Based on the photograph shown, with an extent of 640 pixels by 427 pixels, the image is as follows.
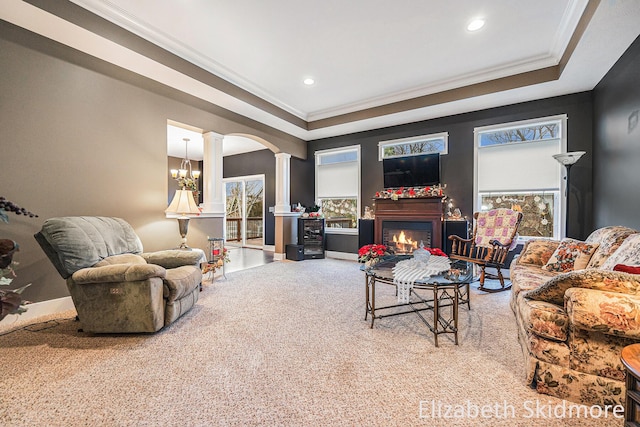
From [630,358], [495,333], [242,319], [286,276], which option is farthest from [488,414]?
[286,276]

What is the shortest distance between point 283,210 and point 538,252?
14.7ft

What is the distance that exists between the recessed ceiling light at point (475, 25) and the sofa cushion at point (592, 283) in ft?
9.08

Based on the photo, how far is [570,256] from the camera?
99.4 inches

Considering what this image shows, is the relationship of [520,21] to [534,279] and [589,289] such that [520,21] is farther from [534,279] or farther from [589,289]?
[589,289]

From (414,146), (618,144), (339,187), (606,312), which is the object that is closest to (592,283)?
(606,312)

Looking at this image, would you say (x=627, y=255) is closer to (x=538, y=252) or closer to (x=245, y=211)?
(x=538, y=252)

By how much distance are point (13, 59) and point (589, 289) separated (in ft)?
16.0

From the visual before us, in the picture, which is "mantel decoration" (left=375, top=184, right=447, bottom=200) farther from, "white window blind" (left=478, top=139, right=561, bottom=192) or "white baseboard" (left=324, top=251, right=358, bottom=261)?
"white baseboard" (left=324, top=251, right=358, bottom=261)

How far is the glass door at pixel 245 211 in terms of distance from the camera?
784cm

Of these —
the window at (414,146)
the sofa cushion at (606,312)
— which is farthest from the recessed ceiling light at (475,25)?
the sofa cushion at (606,312)

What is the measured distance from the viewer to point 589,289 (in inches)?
56.7

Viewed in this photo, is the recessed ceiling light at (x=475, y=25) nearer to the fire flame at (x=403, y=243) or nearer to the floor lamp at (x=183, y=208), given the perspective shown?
the fire flame at (x=403, y=243)

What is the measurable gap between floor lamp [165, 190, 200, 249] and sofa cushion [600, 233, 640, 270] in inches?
162

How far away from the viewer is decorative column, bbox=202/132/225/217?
427 cm
